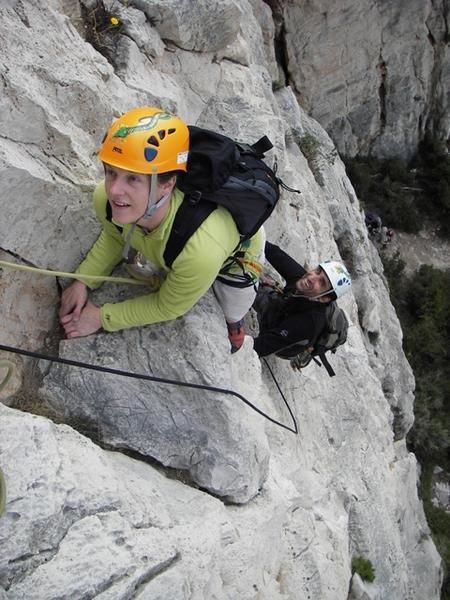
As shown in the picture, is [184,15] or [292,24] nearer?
[184,15]

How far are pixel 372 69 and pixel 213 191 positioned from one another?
862 inches

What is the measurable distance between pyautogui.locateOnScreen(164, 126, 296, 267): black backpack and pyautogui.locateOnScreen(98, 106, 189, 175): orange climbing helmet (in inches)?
6.5

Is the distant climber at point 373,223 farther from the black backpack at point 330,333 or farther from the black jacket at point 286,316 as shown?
the black jacket at point 286,316

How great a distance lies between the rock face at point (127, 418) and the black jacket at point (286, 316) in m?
0.61

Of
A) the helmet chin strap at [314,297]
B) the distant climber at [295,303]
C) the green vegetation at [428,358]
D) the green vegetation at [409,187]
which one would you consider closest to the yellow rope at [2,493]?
the distant climber at [295,303]

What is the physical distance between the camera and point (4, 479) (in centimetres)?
305

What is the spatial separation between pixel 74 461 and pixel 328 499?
3956mm

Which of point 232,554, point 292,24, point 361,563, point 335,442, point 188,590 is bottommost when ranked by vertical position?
point 361,563

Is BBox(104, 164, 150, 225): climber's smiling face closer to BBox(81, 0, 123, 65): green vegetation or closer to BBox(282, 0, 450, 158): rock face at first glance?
BBox(81, 0, 123, 65): green vegetation

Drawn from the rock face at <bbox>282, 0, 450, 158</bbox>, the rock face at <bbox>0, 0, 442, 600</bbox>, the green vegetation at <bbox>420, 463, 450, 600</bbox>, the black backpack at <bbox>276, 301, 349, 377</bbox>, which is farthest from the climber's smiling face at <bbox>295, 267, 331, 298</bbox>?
the rock face at <bbox>282, 0, 450, 158</bbox>

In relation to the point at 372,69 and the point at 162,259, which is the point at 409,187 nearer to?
the point at 372,69

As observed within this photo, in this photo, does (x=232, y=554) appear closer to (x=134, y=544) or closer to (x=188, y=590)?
(x=188, y=590)

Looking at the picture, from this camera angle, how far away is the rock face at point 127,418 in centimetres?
324

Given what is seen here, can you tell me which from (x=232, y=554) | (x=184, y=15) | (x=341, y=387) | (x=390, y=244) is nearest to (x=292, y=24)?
(x=390, y=244)
